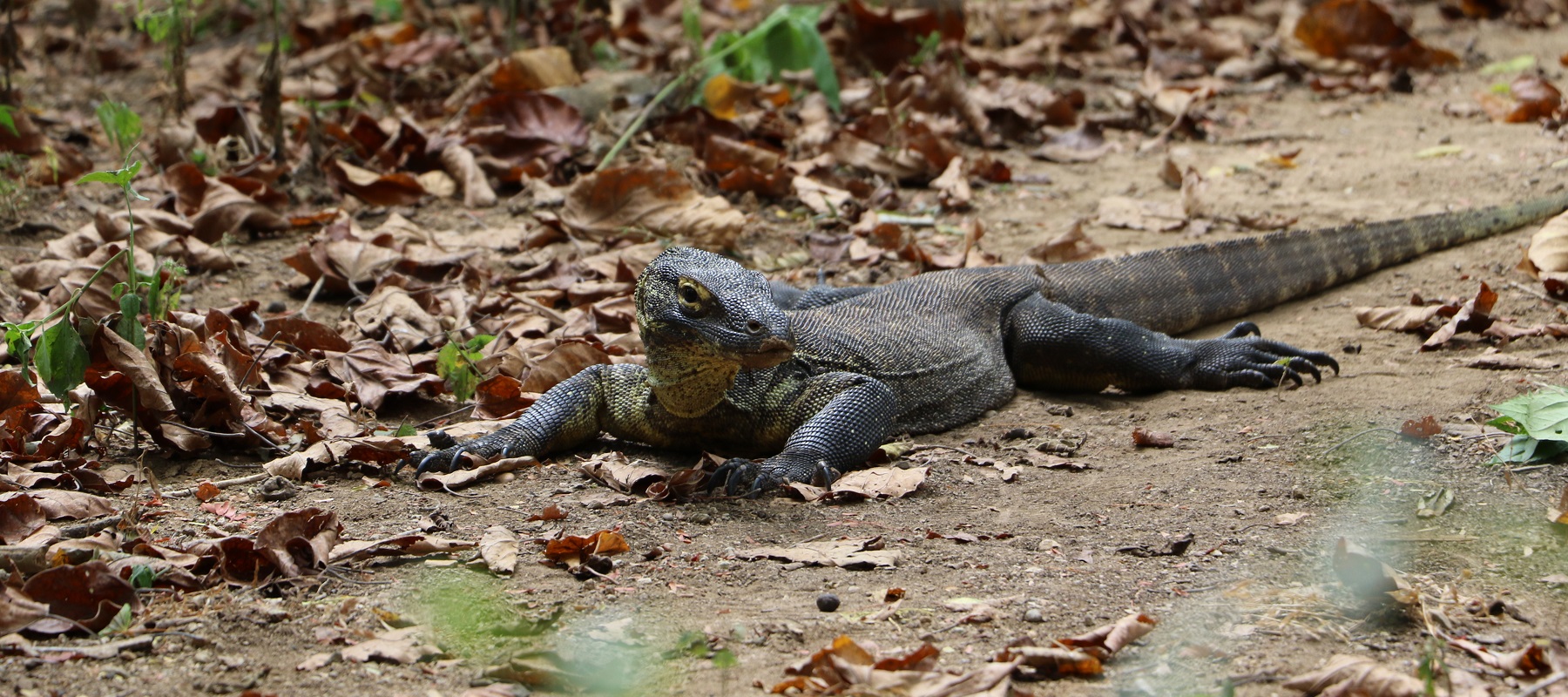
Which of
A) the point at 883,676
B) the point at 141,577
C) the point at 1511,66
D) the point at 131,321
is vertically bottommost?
the point at 1511,66

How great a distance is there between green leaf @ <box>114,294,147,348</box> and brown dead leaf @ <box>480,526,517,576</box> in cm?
138

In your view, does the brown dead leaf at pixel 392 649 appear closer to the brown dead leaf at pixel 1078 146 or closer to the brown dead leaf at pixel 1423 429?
the brown dead leaf at pixel 1423 429

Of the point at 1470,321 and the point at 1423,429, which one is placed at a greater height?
the point at 1423,429

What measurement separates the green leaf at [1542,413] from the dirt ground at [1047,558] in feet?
0.36

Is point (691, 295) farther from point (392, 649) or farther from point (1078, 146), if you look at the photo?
point (1078, 146)

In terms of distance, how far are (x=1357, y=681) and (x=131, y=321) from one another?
357 centimetres

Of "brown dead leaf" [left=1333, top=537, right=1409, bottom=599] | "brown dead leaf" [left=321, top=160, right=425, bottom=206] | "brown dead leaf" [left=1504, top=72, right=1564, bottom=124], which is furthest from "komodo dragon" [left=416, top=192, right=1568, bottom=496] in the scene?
"brown dead leaf" [left=321, top=160, right=425, bottom=206]

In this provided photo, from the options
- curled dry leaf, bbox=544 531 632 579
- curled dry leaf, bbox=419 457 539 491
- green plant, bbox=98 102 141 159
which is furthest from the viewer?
green plant, bbox=98 102 141 159

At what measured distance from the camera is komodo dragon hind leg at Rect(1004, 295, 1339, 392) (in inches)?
219

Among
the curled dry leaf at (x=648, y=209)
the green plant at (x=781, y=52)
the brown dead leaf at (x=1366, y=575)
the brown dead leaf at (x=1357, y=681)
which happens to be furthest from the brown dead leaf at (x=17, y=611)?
the green plant at (x=781, y=52)

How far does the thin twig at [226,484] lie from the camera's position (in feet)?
12.5

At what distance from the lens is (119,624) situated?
9.12 ft

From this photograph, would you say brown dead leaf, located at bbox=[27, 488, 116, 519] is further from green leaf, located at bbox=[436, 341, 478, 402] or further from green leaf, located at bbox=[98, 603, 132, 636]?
green leaf, located at bbox=[436, 341, 478, 402]

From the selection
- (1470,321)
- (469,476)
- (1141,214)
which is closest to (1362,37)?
(1141,214)
